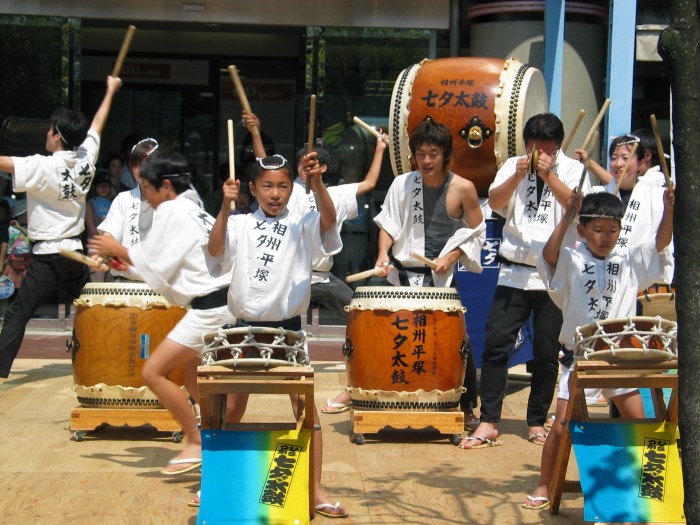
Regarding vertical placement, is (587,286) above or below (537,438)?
above

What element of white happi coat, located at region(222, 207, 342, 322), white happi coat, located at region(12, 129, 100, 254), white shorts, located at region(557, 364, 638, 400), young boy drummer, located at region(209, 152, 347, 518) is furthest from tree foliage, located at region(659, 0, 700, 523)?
white happi coat, located at region(12, 129, 100, 254)

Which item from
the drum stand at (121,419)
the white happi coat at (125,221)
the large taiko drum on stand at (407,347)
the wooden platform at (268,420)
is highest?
the white happi coat at (125,221)

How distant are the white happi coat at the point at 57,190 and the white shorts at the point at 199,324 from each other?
6.91 ft

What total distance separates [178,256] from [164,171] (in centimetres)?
42

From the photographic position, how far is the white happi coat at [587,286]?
15.8 feet

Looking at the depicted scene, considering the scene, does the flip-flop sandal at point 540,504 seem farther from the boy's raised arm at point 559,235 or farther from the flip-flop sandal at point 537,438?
the flip-flop sandal at point 537,438

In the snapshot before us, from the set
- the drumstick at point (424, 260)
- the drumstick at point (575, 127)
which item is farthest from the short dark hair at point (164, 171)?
the drumstick at point (575, 127)

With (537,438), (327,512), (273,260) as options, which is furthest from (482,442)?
(273,260)

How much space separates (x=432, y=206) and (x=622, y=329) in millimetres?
1865

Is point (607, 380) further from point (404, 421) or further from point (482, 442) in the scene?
point (404, 421)

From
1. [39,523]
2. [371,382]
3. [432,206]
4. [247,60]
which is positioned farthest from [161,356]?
[247,60]

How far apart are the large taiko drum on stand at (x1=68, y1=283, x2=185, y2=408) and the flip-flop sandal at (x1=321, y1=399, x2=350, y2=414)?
3.70 ft

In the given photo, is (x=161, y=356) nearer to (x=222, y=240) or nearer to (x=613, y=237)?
(x=222, y=240)

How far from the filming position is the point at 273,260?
4812 millimetres
